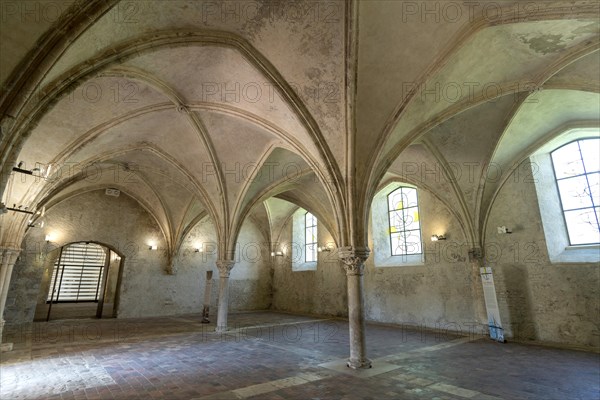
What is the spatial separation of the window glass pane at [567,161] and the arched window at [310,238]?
10544mm

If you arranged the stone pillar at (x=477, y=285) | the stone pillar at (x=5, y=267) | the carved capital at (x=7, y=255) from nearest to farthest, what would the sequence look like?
the stone pillar at (x=5, y=267) < the carved capital at (x=7, y=255) < the stone pillar at (x=477, y=285)

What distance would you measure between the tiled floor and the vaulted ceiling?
276cm

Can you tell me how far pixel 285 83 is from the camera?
6484mm

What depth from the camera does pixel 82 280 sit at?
1716 centimetres

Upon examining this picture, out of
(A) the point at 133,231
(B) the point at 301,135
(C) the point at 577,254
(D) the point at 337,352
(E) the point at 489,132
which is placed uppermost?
(E) the point at 489,132

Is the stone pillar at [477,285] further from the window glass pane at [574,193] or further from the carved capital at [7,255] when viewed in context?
the carved capital at [7,255]

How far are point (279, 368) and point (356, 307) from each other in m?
1.90

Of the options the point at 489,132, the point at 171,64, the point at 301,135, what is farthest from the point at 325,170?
the point at 489,132

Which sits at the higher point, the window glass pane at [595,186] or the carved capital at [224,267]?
the window glass pane at [595,186]

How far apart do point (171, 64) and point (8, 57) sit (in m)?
3.22

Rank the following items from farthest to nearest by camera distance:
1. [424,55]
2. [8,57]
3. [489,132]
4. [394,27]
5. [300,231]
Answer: [300,231] → [489,132] → [424,55] → [394,27] → [8,57]

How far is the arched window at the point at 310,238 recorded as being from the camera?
16.7 metres

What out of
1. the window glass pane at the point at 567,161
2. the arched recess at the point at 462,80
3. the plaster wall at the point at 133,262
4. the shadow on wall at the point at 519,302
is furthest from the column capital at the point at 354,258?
the plaster wall at the point at 133,262

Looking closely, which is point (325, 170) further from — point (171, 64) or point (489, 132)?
point (489, 132)
